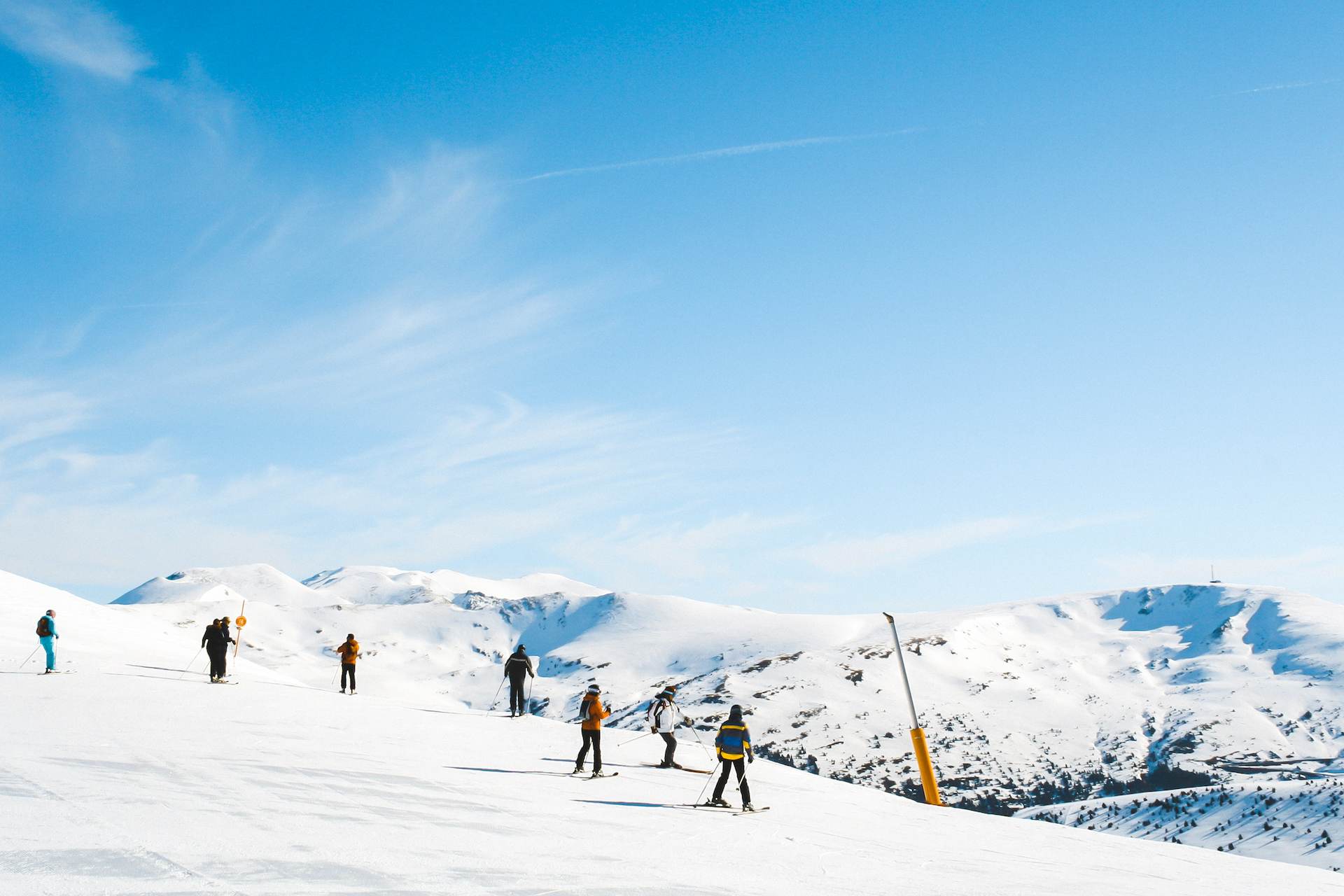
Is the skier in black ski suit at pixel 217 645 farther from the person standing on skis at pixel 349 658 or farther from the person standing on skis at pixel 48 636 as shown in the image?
the person standing on skis at pixel 48 636

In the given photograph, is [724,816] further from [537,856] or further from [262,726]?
[262,726]

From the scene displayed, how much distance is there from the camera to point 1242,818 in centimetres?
12431

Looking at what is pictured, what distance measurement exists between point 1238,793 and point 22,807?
152 m

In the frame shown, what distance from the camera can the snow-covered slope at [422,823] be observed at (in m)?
12.2

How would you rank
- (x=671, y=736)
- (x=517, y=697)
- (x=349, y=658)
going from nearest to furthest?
(x=671, y=736) → (x=517, y=697) → (x=349, y=658)

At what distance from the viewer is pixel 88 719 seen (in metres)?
23.5

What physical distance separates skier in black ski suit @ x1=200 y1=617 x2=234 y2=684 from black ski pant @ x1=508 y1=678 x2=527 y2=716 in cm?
962

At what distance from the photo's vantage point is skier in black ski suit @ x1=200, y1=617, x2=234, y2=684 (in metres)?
33.1

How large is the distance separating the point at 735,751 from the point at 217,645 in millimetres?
20830

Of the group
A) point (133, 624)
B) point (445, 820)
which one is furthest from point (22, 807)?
point (133, 624)

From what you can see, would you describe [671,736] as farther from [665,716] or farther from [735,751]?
[735,751]

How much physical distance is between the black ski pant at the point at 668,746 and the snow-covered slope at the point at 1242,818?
92.7 meters

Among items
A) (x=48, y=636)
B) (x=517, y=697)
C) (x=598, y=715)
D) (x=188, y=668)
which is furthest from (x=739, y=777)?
(x=188, y=668)

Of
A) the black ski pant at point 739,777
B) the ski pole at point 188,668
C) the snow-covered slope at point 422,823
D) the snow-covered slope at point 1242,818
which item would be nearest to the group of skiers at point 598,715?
the black ski pant at point 739,777
